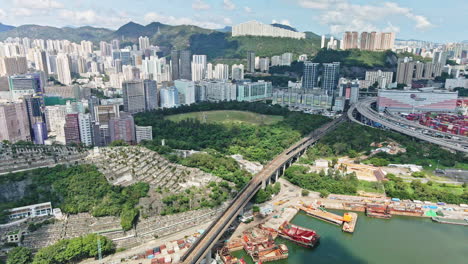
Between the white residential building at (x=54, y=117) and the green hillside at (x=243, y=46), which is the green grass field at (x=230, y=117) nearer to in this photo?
the white residential building at (x=54, y=117)

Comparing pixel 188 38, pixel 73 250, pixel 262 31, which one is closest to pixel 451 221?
pixel 73 250

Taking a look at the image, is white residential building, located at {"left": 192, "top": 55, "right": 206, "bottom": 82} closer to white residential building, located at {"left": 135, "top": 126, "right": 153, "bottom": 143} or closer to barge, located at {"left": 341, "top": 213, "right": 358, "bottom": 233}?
white residential building, located at {"left": 135, "top": 126, "right": 153, "bottom": 143}

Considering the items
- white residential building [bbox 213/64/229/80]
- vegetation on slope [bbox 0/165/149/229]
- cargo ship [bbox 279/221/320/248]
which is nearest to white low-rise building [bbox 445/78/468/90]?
white residential building [bbox 213/64/229/80]

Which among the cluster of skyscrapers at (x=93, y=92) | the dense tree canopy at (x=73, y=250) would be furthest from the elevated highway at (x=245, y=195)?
the cluster of skyscrapers at (x=93, y=92)

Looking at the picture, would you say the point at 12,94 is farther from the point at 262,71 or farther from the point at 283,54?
the point at 283,54

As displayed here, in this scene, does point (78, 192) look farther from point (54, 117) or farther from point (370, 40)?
point (370, 40)

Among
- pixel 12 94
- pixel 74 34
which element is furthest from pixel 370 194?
pixel 74 34

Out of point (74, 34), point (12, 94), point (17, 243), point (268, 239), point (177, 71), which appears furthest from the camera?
point (74, 34)
